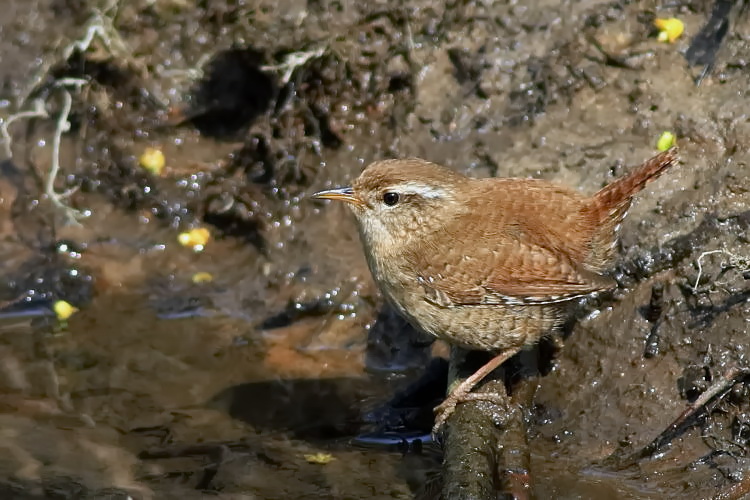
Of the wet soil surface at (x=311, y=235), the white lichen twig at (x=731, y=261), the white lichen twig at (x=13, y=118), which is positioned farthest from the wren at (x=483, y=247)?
the white lichen twig at (x=13, y=118)

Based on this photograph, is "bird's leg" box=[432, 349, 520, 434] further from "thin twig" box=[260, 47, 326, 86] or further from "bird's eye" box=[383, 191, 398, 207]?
"thin twig" box=[260, 47, 326, 86]

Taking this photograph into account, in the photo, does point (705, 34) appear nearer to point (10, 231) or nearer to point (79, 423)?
point (79, 423)

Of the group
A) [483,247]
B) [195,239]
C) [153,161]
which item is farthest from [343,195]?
[153,161]

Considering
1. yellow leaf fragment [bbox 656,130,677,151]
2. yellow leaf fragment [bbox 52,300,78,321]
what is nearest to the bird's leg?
yellow leaf fragment [bbox 656,130,677,151]

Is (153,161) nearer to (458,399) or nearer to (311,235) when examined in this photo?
(311,235)

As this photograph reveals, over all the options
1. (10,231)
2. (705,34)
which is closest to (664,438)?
(705,34)
